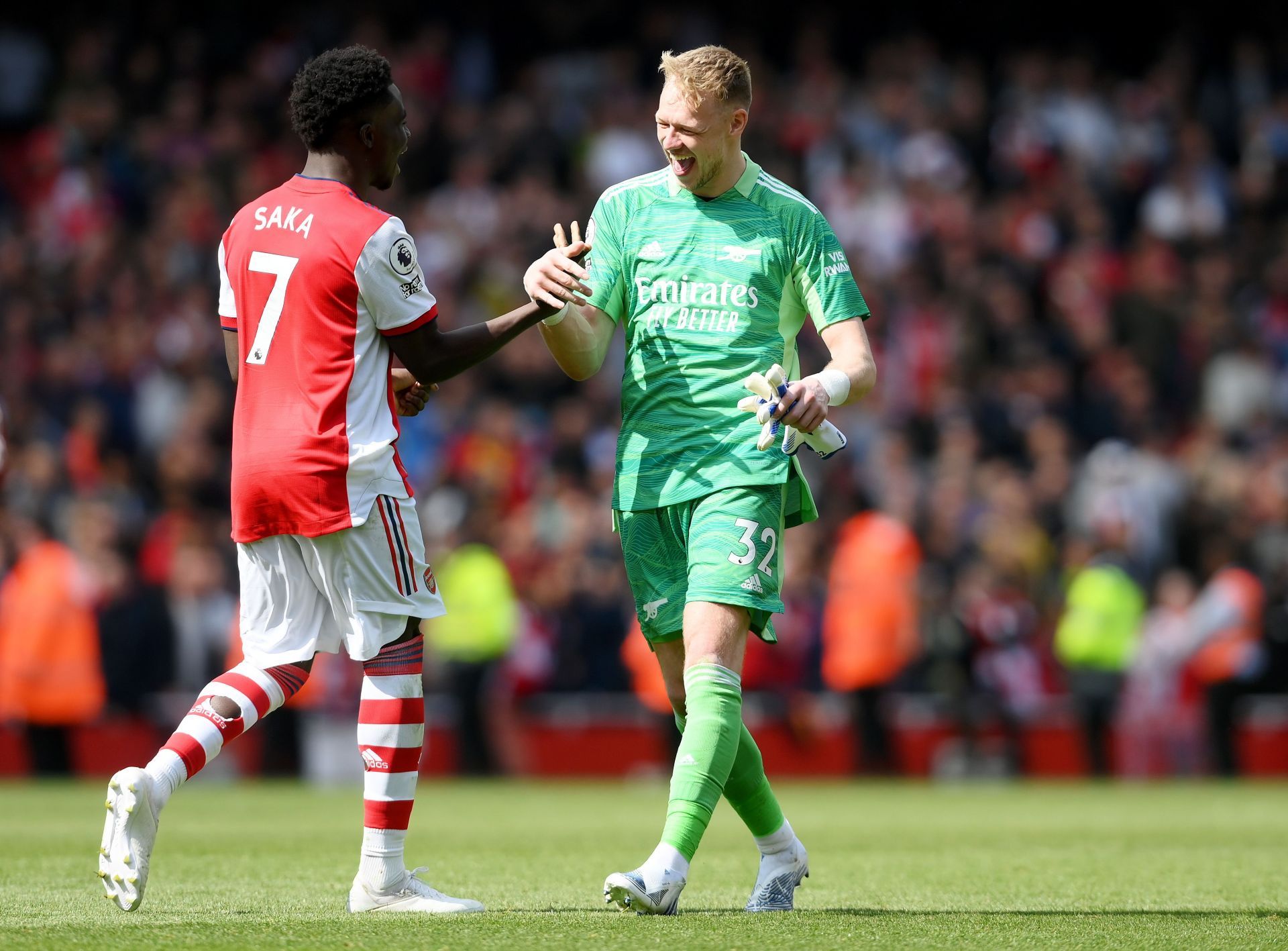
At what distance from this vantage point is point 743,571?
18.2ft

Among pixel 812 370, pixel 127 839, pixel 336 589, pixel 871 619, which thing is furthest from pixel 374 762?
pixel 812 370

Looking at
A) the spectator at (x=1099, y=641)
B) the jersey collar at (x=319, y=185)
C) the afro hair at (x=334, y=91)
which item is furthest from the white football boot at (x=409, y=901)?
the spectator at (x=1099, y=641)

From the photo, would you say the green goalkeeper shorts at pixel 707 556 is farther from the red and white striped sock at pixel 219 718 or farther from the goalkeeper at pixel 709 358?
the red and white striped sock at pixel 219 718

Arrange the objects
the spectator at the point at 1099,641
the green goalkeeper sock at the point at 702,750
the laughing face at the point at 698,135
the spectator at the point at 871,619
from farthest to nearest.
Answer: the spectator at the point at 1099,641, the spectator at the point at 871,619, the laughing face at the point at 698,135, the green goalkeeper sock at the point at 702,750

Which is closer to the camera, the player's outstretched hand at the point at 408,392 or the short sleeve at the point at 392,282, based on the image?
the short sleeve at the point at 392,282

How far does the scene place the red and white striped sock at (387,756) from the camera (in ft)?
17.9

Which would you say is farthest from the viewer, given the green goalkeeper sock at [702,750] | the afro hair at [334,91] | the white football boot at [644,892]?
the afro hair at [334,91]

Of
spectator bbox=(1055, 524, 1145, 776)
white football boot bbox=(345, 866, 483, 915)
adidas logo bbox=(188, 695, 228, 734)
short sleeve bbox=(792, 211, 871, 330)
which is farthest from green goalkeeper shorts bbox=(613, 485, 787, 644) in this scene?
spectator bbox=(1055, 524, 1145, 776)

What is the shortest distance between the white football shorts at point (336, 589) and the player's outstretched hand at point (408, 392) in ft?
1.51

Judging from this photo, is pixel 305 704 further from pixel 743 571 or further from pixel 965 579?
pixel 743 571

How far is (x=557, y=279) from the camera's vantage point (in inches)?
215

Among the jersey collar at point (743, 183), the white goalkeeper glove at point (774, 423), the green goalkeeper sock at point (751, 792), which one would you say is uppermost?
the jersey collar at point (743, 183)

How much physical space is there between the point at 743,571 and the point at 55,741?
1084cm

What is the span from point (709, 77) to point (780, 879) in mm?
2478
